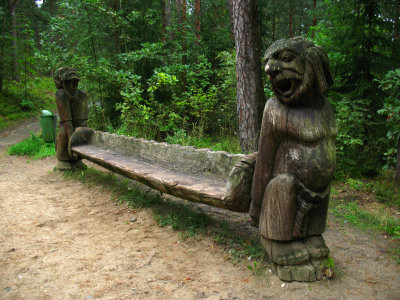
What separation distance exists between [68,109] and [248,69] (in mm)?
3512

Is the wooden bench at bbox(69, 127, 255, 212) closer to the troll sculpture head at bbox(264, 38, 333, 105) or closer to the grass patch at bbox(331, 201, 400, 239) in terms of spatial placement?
the troll sculpture head at bbox(264, 38, 333, 105)

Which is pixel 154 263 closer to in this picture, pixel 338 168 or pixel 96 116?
pixel 338 168

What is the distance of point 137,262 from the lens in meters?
3.09

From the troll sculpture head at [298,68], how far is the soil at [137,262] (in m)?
1.55

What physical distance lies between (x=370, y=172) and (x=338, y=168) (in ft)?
1.75

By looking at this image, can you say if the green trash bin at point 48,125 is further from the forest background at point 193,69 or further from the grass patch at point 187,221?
the grass patch at point 187,221

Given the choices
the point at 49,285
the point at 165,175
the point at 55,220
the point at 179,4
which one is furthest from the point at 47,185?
the point at 179,4

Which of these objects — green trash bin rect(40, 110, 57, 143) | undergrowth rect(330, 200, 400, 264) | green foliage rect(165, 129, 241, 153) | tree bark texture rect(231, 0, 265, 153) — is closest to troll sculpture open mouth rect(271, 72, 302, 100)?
undergrowth rect(330, 200, 400, 264)

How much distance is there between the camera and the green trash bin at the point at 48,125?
870 centimetres

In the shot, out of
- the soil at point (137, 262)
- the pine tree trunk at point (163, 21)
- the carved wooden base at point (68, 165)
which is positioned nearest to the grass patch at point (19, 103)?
the carved wooden base at point (68, 165)

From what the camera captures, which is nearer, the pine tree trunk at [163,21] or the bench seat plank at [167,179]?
the bench seat plank at [167,179]

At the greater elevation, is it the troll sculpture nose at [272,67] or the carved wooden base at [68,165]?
the troll sculpture nose at [272,67]

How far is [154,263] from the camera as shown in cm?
306

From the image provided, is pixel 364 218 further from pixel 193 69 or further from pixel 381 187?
pixel 193 69
